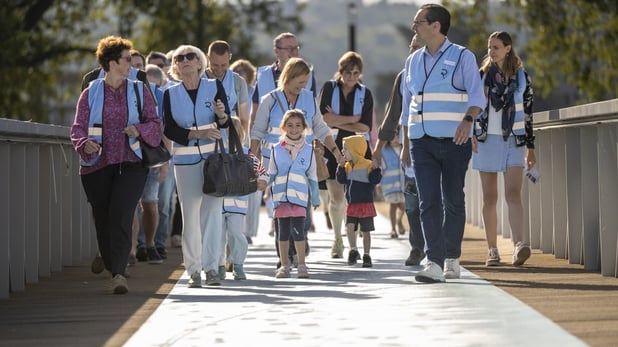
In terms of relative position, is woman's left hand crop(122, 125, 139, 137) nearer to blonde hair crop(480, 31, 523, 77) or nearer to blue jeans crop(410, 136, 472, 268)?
blue jeans crop(410, 136, 472, 268)

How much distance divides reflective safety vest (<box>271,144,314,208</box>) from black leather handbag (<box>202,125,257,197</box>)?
32.6 inches

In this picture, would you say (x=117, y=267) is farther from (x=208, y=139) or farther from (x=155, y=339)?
(x=155, y=339)

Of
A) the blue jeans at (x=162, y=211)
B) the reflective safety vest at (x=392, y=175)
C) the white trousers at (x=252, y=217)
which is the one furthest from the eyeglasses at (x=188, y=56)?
the reflective safety vest at (x=392, y=175)

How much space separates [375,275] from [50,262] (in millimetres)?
2881

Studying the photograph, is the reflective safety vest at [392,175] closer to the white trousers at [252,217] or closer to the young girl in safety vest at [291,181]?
the white trousers at [252,217]

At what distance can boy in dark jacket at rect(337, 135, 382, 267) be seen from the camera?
1493 cm

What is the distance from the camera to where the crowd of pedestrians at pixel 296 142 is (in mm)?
12328

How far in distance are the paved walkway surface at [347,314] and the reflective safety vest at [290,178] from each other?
2.08 feet

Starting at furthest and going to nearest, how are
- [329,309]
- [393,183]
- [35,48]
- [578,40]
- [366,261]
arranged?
[35,48], [578,40], [393,183], [366,261], [329,309]

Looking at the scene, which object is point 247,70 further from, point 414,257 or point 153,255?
point 414,257

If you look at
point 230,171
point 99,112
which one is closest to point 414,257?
point 230,171

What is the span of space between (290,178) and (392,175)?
6.71 meters

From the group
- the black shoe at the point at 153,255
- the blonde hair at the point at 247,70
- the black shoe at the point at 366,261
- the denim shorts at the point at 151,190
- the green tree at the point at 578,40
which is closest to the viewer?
the black shoe at the point at 366,261

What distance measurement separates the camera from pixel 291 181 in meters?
13.6
